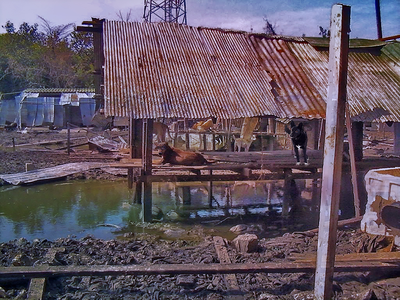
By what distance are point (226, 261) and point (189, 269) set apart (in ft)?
4.19

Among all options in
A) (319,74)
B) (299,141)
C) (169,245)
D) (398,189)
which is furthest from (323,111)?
(169,245)

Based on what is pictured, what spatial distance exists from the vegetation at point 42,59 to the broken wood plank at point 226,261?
2819 cm

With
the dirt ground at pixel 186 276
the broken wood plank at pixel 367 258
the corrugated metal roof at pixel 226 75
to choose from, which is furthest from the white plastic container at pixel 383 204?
the corrugated metal roof at pixel 226 75

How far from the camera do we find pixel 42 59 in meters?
34.8

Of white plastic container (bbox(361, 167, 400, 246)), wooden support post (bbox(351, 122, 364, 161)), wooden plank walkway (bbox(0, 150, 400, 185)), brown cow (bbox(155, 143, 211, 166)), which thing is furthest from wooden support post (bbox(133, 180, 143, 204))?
white plastic container (bbox(361, 167, 400, 246))

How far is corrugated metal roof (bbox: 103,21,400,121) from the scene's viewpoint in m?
9.60

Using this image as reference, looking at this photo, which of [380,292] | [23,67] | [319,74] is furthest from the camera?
[23,67]

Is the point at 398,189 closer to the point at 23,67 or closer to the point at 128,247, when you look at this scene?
the point at 128,247

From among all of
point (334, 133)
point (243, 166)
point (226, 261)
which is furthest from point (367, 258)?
point (243, 166)

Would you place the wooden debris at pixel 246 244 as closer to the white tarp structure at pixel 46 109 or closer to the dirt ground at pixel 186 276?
the dirt ground at pixel 186 276

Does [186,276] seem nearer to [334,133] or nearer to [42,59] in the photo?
[334,133]

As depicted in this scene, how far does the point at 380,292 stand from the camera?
17.1 ft

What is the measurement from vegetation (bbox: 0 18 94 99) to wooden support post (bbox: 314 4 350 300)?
30800 mm

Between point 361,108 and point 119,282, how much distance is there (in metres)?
7.60
